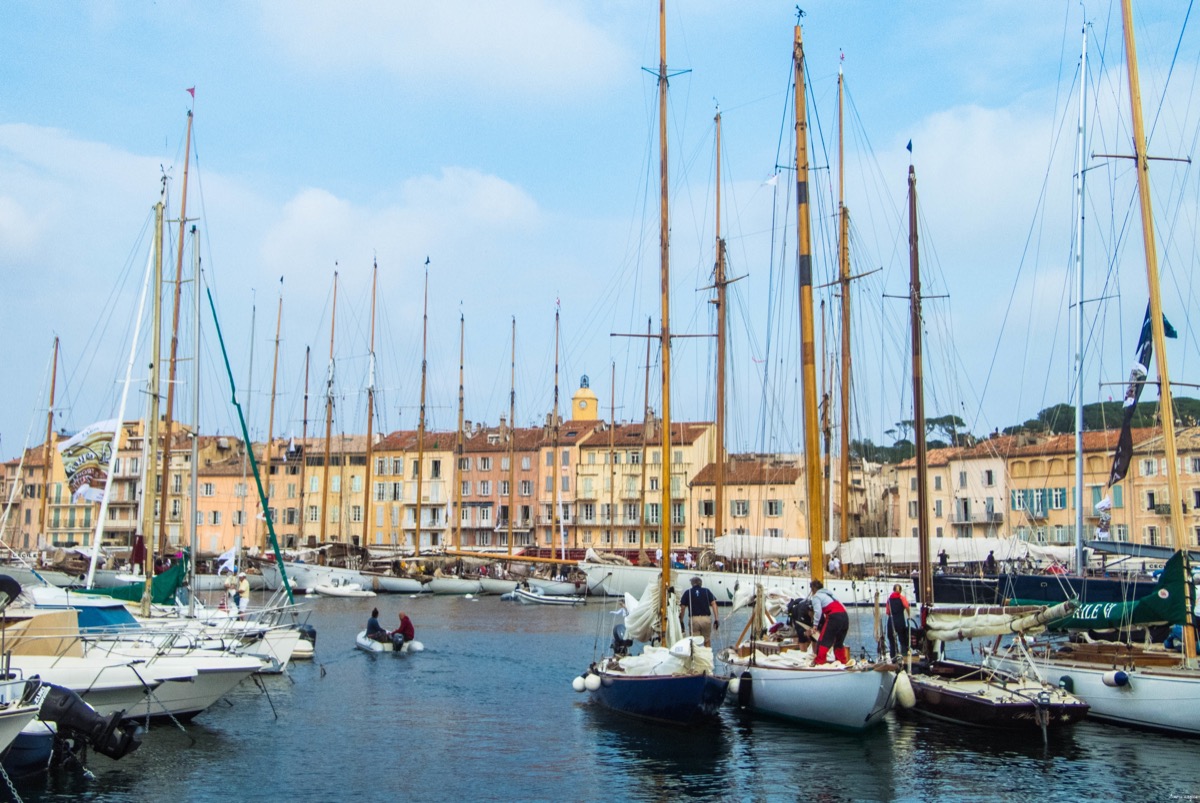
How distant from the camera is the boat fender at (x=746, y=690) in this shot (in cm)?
2558

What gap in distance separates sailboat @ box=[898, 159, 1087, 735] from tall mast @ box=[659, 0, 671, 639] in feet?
19.4

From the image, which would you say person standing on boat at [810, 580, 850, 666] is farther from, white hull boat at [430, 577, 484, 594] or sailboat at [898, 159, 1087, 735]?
white hull boat at [430, 577, 484, 594]

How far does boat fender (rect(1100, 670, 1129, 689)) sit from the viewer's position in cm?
2422

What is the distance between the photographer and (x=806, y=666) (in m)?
24.2

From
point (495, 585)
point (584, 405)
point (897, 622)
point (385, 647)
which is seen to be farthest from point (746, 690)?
point (584, 405)

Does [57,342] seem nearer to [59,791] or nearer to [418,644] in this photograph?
[418,644]

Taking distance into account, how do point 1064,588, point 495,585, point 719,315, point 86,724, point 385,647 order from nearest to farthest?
point 86,724 < point 1064,588 < point 385,647 < point 719,315 < point 495,585

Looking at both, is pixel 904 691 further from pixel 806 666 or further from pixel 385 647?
pixel 385 647

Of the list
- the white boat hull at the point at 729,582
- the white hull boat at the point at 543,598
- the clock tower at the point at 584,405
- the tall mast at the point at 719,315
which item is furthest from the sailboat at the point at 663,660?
the clock tower at the point at 584,405

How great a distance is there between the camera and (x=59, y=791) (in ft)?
63.6

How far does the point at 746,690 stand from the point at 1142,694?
27.4ft

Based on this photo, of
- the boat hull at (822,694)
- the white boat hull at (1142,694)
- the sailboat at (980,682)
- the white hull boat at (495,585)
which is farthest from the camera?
the white hull boat at (495,585)

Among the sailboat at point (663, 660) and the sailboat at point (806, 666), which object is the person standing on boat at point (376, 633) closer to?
the sailboat at point (663, 660)

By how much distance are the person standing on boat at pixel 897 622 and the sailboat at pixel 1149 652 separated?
3317mm
